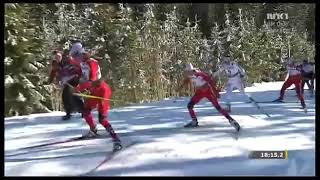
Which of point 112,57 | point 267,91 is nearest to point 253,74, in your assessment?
point 267,91

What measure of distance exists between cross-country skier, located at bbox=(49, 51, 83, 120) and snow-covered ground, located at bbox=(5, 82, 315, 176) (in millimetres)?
95

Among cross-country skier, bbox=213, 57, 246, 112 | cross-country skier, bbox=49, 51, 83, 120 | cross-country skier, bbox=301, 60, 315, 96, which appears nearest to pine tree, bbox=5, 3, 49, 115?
cross-country skier, bbox=49, 51, 83, 120

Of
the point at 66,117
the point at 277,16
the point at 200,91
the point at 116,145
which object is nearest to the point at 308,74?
the point at 277,16

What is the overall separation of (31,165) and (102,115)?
644 mm

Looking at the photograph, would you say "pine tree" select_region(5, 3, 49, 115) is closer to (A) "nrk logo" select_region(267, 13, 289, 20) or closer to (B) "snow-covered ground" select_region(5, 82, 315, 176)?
(B) "snow-covered ground" select_region(5, 82, 315, 176)

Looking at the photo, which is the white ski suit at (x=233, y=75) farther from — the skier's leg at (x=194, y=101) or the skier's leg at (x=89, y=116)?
the skier's leg at (x=89, y=116)

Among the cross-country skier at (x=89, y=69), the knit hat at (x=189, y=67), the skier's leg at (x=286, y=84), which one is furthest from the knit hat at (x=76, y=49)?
the skier's leg at (x=286, y=84)

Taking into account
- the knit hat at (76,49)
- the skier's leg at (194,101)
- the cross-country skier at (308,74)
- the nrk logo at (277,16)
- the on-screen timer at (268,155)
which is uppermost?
the nrk logo at (277,16)

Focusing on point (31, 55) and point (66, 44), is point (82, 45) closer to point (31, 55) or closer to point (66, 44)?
point (66, 44)

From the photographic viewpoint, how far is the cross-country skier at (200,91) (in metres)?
4.46

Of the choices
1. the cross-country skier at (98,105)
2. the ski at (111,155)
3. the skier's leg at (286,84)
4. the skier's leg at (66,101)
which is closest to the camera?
the ski at (111,155)

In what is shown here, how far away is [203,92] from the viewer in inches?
176

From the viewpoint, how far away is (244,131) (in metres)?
4.41

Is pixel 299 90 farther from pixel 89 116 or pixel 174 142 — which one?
pixel 89 116
